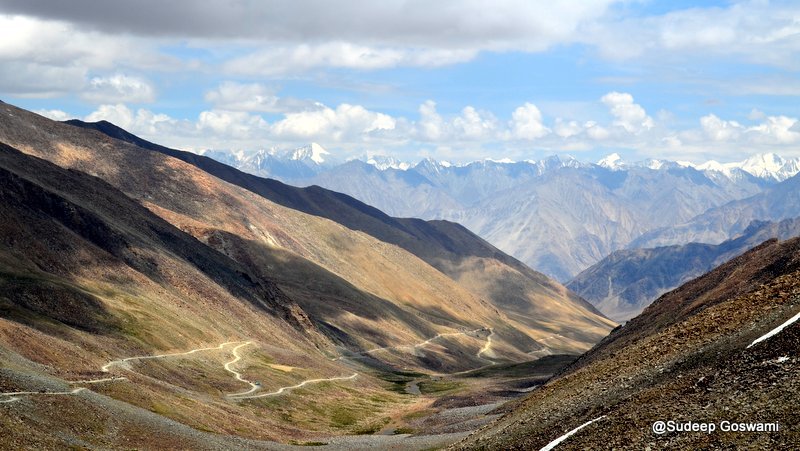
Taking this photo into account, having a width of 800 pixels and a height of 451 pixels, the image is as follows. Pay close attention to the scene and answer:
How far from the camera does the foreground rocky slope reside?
127 ft

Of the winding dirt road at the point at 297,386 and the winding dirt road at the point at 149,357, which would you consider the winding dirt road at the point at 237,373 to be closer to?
the winding dirt road at the point at 297,386

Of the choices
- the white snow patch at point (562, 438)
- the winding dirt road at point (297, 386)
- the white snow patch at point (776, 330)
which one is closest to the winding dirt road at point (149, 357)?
the winding dirt road at point (297, 386)

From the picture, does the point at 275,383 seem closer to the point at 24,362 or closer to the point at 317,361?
the point at 317,361

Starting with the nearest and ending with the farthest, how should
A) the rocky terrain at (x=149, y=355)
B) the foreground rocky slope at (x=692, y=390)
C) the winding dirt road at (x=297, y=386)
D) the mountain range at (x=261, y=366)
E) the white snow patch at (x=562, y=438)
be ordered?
the foreground rocky slope at (x=692, y=390), the mountain range at (x=261, y=366), the white snow patch at (x=562, y=438), the rocky terrain at (x=149, y=355), the winding dirt road at (x=297, y=386)

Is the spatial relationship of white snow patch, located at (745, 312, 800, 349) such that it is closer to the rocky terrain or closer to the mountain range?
the mountain range

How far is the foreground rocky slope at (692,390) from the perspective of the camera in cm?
3869

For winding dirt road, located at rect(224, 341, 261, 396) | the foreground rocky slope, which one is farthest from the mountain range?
winding dirt road, located at rect(224, 341, 261, 396)

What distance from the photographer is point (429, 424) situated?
100875 millimetres

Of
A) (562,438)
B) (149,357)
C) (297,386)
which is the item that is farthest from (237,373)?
(562,438)

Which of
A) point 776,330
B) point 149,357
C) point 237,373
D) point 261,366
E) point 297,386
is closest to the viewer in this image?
point 776,330

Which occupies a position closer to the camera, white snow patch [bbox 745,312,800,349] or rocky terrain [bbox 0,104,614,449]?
white snow patch [bbox 745,312,800,349]

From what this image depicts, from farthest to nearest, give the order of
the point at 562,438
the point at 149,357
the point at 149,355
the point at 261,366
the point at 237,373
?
the point at 261,366 → the point at 237,373 → the point at 149,355 → the point at 149,357 → the point at 562,438

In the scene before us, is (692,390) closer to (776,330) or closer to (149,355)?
(776,330)

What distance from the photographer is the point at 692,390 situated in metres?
44.1
